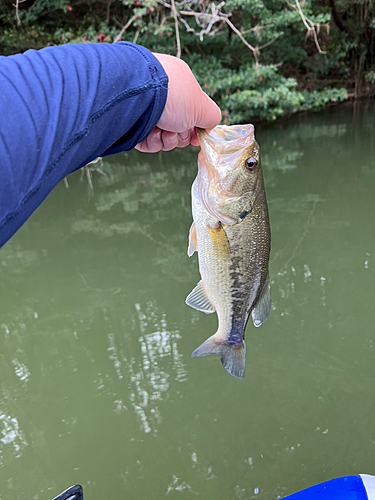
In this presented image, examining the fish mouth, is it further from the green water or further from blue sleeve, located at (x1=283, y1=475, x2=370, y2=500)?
the green water

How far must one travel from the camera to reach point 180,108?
112cm

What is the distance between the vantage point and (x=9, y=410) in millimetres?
2881

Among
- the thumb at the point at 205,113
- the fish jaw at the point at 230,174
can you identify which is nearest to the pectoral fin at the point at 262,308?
the fish jaw at the point at 230,174

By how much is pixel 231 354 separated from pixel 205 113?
857mm

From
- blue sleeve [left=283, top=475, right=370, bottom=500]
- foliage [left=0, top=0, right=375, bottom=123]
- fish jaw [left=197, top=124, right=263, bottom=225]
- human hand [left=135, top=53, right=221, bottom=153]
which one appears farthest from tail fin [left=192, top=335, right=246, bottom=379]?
foliage [left=0, top=0, right=375, bottom=123]

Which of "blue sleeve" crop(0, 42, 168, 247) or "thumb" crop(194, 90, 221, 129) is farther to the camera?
"thumb" crop(194, 90, 221, 129)

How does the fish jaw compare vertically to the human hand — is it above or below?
below

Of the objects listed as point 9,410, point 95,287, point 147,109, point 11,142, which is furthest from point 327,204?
point 11,142

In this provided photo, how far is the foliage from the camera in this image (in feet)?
28.0

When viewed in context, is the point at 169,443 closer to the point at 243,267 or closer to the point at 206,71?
the point at 243,267

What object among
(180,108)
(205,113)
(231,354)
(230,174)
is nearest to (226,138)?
(230,174)

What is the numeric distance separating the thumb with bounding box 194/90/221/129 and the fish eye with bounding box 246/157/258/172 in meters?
0.17

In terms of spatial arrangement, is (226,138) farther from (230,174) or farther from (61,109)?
(61,109)

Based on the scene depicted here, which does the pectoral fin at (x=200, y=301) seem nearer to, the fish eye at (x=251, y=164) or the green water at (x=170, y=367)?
the fish eye at (x=251, y=164)
